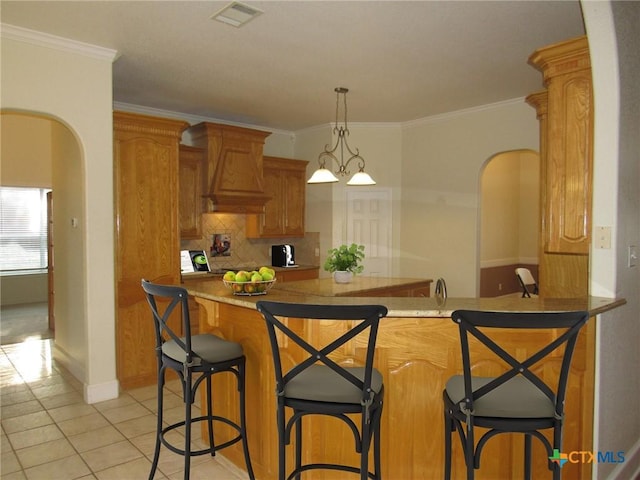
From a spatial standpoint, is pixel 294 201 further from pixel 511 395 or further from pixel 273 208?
pixel 511 395

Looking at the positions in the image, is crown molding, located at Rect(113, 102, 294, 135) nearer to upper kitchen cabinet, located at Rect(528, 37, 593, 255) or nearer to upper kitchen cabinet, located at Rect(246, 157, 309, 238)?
upper kitchen cabinet, located at Rect(246, 157, 309, 238)

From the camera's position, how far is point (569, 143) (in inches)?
109

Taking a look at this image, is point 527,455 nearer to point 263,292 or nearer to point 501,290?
point 263,292

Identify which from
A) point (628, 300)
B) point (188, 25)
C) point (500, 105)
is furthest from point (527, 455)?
point (500, 105)

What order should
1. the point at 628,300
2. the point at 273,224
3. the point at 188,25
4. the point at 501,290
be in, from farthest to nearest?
the point at 501,290 < the point at 273,224 < the point at 188,25 < the point at 628,300

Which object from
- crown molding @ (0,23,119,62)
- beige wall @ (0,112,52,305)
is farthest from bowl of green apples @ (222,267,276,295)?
beige wall @ (0,112,52,305)

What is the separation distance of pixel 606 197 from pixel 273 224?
15.2ft

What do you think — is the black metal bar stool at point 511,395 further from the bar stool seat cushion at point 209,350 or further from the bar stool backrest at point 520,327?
the bar stool seat cushion at point 209,350

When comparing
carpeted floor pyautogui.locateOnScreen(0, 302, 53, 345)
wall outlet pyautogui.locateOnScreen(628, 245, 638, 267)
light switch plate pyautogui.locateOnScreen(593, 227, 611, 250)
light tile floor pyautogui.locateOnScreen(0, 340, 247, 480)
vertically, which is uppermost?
light switch plate pyautogui.locateOnScreen(593, 227, 611, 250)

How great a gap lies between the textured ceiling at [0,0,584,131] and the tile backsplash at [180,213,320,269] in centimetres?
155

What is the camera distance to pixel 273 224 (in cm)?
658

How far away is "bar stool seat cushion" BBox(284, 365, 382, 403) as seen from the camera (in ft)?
6.27

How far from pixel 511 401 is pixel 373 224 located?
15.5ft

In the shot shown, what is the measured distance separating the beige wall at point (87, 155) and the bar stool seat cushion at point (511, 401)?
312 cm
